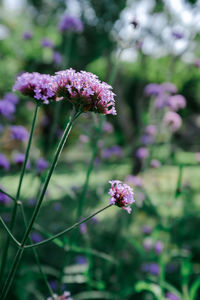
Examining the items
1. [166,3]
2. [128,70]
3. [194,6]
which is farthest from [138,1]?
[128,70]

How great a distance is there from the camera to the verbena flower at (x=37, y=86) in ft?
3.17

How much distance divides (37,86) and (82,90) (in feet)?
0.57

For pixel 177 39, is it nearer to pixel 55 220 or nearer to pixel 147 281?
pixel 147 281

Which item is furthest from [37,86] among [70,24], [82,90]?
[70,24]

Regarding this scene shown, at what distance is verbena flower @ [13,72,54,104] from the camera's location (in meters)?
0.97

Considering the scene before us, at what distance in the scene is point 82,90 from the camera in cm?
90

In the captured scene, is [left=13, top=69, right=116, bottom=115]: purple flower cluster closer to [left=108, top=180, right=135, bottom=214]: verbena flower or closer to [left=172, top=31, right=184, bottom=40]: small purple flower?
[left=108, top=180, right=135, bottom=214]: verbena flower

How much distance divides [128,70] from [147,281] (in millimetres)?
13346

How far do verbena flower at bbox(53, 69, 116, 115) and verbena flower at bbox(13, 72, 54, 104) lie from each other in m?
0.04

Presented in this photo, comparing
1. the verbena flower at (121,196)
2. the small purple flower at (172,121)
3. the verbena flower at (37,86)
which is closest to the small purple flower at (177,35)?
the small purple flower at (172,121)

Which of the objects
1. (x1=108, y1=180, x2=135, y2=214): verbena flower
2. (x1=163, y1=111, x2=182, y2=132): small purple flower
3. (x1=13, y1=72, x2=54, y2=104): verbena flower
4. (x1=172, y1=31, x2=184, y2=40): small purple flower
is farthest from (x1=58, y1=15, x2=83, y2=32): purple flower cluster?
(x1=108, y1=180, x2=135, y2=214): verbena flower

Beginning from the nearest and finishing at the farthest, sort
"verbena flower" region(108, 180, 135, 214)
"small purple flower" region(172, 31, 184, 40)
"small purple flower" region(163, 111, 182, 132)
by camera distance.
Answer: "verbena flower" region(108, 180, 135, 214), "small purple flower" region(172, 31, 184, 40), "small purple flower" region(163, 111, 182, 132)

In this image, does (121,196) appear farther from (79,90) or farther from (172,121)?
(172,121)

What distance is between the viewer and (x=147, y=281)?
168 centimetres
